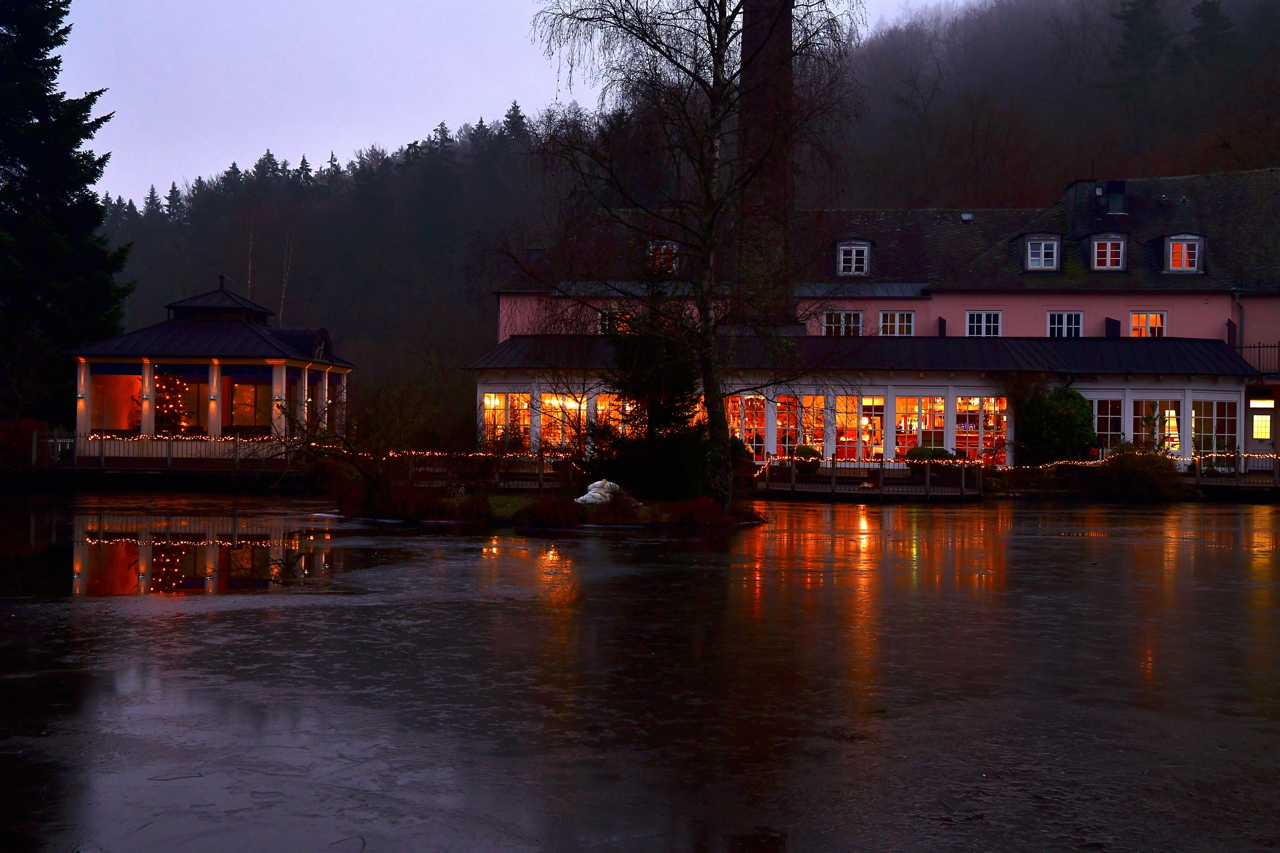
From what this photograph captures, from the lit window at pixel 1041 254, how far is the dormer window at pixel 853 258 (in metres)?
6.31

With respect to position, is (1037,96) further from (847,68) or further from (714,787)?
(714,787)

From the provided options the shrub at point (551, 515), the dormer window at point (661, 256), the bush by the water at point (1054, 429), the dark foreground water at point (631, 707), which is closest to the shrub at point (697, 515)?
the shrub at point (551, 515)

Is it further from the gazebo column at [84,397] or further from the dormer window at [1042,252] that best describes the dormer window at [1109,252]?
the gazebo column at [84,397]

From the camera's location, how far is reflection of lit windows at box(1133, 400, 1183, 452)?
1602 inches

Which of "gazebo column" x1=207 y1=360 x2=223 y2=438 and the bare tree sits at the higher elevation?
the bare tree

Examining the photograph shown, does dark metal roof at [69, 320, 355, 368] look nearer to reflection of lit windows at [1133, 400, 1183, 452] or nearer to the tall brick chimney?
the tall brick chimney

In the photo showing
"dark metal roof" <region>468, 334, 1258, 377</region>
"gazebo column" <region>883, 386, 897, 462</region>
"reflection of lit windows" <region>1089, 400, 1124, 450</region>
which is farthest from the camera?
"reflection of lit windows" <region>1089, 400, 1124, 450</region>

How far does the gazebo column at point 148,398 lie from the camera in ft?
130

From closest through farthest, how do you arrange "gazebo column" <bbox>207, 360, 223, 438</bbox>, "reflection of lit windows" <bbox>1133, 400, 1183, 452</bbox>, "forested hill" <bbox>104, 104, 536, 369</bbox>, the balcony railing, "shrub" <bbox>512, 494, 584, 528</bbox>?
"shrub" <bbox>512, 494, 584, 528</bbox>, "gazebo column" <bbox>207, 360, 223, 438</bbox>, "reflection of lit windows" <bbox>1133, 400, 1183, 452</bbox>, the balcony railing, "forested hill" <bbox>104, 104, 536, 369</bbox>

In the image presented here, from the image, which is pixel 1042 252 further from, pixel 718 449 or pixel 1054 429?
pixel 718 449

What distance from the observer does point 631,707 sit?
7875 mm

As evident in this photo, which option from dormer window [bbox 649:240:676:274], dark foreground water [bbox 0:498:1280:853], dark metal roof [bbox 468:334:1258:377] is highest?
dormer window [bbox 649:240:676:274]

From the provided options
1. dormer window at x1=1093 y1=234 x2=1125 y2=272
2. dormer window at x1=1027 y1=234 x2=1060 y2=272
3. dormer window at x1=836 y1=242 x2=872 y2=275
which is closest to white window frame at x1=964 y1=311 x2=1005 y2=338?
dormer window at x1=1027 y1=234 x2=1060 y2=272

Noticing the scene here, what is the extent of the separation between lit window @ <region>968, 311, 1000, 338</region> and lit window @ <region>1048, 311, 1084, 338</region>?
6.55 feet
